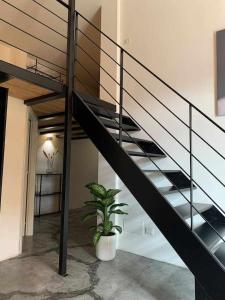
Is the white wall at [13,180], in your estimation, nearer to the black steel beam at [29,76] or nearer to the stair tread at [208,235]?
the black steel beam at [29,76]

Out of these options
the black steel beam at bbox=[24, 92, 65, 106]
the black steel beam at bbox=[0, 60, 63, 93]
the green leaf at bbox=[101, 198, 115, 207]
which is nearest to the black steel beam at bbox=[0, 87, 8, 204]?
the black steel beam at bbox=[24, 92, 65, 106]

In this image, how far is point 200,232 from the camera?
2.13 meters

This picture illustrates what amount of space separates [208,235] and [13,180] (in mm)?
2608

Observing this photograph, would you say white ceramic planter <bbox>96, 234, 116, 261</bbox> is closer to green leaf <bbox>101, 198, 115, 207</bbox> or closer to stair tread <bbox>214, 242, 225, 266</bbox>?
green leaf <bbox>101, 198, 115, 207</bbox>

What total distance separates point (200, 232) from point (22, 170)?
256 cm

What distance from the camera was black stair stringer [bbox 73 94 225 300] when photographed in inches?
67.2

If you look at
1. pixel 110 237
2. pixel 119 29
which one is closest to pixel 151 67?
pixel 119 29

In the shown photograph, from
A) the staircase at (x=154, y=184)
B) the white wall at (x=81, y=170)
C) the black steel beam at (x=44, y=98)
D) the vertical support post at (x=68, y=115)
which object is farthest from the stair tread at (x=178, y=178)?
the white wall at (x=81, y=170)

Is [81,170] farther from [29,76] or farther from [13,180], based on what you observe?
[29,76]

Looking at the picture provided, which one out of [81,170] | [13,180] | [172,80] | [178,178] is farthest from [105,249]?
[81,170]

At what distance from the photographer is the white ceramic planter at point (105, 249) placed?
3332 mm

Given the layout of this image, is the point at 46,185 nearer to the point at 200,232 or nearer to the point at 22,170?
the point at 22,170

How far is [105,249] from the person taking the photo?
333 centimetres

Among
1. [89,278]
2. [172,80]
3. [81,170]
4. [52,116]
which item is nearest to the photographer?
[89,278]
